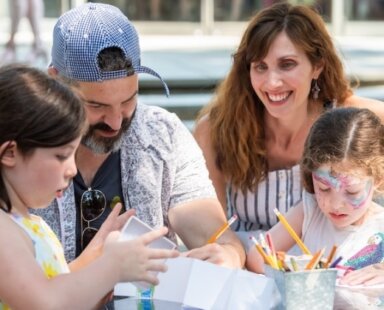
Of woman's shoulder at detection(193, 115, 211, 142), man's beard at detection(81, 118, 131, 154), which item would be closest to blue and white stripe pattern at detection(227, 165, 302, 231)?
woman's shoulder at detection(193, 115, 211, 142)

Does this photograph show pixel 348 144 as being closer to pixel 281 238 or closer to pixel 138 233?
pixel 281 238

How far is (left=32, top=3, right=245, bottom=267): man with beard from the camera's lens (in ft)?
8.64

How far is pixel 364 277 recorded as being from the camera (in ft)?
7.75

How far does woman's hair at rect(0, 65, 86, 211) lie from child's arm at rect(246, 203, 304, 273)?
959 mm

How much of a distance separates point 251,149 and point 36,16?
6795 mm

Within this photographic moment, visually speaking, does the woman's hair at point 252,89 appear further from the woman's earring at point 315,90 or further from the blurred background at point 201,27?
the blurred background at point 201,27

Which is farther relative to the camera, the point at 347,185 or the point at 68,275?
the point at 347,185

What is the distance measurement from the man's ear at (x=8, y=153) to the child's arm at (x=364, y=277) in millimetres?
899

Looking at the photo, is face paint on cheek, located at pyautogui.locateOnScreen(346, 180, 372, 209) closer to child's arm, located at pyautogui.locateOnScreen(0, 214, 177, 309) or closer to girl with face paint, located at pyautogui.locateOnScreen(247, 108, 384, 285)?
girl with face paint, located at pyautogui.locateOnScreen(247, 108, 384, 285)

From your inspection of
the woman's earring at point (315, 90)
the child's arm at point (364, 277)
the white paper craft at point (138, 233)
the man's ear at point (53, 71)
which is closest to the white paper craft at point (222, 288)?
the white paper craft at point (138, 233)

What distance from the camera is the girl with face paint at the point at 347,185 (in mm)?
2531

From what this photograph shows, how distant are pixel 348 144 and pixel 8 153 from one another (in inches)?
40.4

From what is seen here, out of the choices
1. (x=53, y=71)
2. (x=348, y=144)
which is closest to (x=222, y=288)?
(x=348, y=144)

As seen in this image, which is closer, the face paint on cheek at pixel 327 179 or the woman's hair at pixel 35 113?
the woman's hair at pixel 35 113
